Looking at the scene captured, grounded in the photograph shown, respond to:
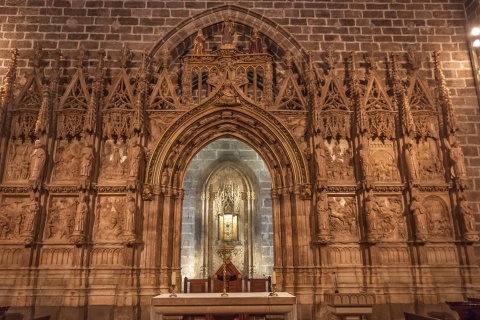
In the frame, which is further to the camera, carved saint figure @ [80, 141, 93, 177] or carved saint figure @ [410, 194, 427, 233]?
carved saint figure @ [80, 141, 93, 177]

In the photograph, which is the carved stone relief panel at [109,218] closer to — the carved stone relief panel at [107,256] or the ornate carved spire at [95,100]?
the carved stone relief panel at [107,256]

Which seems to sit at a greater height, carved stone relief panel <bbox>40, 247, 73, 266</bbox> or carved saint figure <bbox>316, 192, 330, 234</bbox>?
carved saint figure <bbox>316, 192, 330, 234</bbox>

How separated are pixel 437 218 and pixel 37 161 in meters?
10.5

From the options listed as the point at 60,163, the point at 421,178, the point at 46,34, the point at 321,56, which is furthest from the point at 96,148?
the point at 421,178

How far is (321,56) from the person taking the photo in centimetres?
1180

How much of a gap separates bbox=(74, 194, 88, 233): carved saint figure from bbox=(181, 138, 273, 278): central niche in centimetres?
567

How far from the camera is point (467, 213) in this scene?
31.7 feet

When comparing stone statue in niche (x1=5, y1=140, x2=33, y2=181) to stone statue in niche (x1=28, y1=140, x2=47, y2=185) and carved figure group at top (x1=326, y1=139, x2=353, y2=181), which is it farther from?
carved figure group at top (x1=326, y1=139, x2=353, y2=181)

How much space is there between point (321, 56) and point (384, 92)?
2.38m

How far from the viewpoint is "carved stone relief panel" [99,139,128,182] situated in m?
9.96

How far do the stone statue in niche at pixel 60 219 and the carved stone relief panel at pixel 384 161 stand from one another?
8.01 metres

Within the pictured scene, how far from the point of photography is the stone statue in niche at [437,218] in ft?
32.3

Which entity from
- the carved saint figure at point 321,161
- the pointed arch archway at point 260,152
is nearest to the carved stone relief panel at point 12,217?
the pointed arch archway at point 260,152

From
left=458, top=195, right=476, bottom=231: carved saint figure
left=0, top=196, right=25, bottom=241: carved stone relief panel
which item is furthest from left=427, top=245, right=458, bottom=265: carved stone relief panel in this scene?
left=0, top=196, right=25, bottom=241: carved stone relief panel
